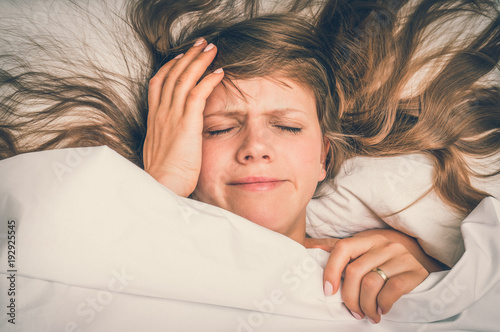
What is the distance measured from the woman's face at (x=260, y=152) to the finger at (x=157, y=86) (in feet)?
0.72

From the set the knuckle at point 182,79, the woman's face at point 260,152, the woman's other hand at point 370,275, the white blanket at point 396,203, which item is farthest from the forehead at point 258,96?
the woman's other hand at point 370,275

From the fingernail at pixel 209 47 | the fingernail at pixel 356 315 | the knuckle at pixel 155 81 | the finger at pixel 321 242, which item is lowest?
the finger at pixel 321 242

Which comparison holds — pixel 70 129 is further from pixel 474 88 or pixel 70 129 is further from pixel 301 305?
pixel 474 88

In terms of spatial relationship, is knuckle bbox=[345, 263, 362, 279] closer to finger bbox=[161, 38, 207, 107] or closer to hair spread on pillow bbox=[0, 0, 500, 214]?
hair spread on pillow bbox=[0, 0, 500, 214]

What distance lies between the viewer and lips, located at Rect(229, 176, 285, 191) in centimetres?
112

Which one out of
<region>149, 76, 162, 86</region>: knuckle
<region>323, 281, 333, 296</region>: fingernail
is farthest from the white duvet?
<region>149, 76, 162, 86</region>: knuckle

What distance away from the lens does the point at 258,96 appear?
115cm

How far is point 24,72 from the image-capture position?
4.17 feet

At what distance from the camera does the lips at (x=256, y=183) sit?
1.12 m

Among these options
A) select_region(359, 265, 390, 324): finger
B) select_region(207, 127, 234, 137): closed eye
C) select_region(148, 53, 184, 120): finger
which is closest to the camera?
select_region(359, 265, 390, 324): finger

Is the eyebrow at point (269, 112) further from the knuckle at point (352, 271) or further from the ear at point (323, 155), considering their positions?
the knuckle at point (352, 271)

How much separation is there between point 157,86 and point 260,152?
1.61 feet

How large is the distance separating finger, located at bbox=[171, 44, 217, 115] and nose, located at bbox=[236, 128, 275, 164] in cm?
26

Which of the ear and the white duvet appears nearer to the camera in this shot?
the white duvet
